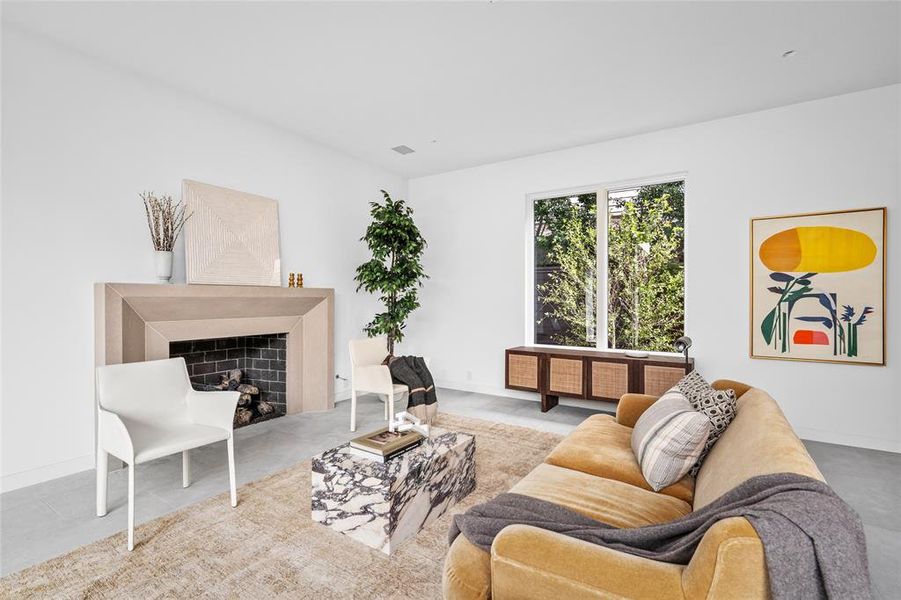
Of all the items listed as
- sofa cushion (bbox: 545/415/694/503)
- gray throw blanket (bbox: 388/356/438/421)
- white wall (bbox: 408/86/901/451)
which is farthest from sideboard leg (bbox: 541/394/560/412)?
sofa cushion (bbox: 545/415/694/503)

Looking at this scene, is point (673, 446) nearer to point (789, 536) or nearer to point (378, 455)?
point (789, 536)

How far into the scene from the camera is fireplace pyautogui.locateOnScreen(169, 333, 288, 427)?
171 inches

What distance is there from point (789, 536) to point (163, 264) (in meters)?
4.08

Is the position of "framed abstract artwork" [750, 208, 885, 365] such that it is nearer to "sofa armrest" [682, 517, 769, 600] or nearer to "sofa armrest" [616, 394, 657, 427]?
"sofa armrest" [616, 394, 657, 427]

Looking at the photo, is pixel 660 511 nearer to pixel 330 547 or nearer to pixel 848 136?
pixel 330 547

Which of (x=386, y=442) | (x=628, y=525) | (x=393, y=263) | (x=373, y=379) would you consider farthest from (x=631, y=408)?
(x=393, y=263)

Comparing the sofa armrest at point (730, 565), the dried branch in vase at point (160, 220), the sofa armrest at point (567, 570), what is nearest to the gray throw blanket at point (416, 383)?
the dried branch in vase at point (160, 220)

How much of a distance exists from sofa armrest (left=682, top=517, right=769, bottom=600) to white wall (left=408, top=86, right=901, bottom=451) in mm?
3864

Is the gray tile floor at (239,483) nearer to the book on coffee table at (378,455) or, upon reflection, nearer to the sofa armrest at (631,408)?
the book on coffee table at (378,455)

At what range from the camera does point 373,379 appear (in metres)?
4.16

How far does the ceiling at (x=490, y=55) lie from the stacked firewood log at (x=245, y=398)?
2694mm

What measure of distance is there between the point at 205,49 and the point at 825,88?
16.3 ft

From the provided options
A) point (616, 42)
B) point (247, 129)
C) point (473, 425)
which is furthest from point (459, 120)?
point (473, 425)

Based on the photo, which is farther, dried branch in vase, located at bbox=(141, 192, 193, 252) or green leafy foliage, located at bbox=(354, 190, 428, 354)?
green leafy foliage, located at bbox=(354, 190, 428, 354)
